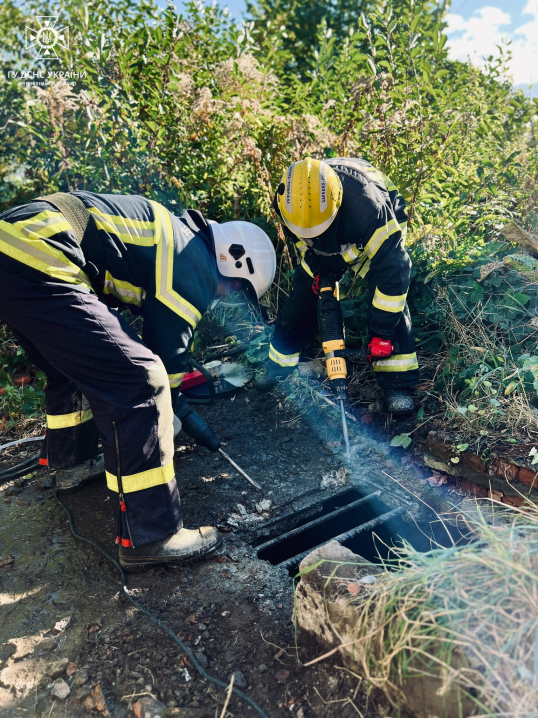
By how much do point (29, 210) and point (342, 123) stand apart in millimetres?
3103

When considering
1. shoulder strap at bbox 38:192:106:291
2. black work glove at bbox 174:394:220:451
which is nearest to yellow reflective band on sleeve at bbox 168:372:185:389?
black work glove at bbox 174:394:220:451

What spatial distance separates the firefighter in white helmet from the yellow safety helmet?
1.37 ft

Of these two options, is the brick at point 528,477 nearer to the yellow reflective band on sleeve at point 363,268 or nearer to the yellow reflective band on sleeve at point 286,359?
the yellow reflective band on sleeve at point 363,268

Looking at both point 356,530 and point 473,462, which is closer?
point 356,530

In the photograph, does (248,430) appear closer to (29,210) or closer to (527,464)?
(527,464)

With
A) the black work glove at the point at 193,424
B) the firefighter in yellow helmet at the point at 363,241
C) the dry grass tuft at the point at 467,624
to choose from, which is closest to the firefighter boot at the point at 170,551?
the black work glove at the point at 193,424

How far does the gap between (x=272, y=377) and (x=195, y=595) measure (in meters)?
1.95

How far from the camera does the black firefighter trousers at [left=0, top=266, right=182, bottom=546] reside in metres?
2.18

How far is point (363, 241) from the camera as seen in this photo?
312cm

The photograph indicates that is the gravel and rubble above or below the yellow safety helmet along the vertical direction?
below

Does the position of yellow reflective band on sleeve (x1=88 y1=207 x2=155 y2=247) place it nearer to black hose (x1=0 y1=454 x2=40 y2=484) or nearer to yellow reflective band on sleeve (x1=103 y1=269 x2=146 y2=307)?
yellow reflective band on sleeve (x1=103 y1=269 x2=146 y2=307)

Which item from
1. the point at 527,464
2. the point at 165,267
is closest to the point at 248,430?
the point at 165,267

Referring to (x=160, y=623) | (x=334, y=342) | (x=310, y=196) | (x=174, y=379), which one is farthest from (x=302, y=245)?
(x=160, y=623)

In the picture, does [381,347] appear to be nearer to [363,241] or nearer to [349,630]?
[363,241]
